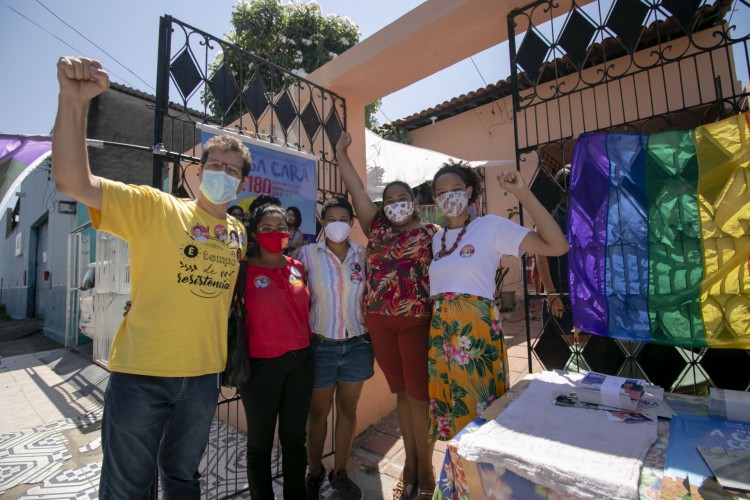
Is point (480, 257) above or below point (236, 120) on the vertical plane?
below

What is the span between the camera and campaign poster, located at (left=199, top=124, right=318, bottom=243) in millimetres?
2488

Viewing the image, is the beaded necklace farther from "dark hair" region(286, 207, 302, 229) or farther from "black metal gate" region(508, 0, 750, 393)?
"dark hair" region(286, 207, 302, 229)

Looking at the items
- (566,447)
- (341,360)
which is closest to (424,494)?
(341,360)

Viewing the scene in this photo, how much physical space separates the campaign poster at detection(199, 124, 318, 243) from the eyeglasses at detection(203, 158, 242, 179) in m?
0.59

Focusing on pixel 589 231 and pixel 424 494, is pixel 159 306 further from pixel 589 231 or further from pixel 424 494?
pixel 589 231

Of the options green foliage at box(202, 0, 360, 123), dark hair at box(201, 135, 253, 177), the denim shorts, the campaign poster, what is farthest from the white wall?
the denim shorts

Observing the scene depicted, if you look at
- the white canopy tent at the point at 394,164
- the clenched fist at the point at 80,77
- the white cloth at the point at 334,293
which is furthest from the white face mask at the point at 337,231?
the white canopy tent at the point at 394,164

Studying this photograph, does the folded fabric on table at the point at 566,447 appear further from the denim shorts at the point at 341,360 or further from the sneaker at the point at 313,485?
the sneaker at the point at 313,485

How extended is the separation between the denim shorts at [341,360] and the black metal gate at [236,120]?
1.97ft

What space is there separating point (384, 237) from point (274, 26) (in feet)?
22.8

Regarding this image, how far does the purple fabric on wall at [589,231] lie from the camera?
2.00m

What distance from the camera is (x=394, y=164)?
610 centimetres

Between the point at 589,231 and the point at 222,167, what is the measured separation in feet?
6.10

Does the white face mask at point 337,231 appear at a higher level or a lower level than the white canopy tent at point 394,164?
lower
